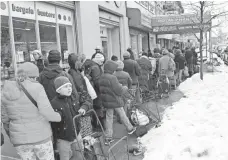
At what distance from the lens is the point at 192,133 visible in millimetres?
5949

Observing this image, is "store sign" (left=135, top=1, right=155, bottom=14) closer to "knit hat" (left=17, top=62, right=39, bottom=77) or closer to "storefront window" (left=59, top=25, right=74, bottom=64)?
"storefront window" (left=59, top=25, right=74, bottom=64)

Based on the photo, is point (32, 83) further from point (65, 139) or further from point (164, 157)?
point (164, 157)

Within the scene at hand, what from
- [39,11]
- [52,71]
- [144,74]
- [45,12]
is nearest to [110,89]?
[52,71]

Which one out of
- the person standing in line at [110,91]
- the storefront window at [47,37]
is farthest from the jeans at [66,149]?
the storefront window at [47,37]

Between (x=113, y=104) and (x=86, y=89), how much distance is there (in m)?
0.77

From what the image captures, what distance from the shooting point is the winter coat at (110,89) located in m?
5.50

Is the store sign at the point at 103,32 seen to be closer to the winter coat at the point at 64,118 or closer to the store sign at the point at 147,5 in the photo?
the store sign at the point at 147,5

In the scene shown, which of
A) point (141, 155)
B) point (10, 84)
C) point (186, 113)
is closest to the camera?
point (10, 84)

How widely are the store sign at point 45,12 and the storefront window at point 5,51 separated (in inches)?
62.1

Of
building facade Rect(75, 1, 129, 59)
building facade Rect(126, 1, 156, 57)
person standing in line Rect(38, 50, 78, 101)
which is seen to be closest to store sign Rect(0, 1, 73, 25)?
building facade Rect(75, 1, 129, 59)

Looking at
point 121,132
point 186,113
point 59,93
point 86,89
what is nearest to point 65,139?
point 59,93

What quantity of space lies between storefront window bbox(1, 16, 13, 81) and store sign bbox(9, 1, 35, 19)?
16.3 inches

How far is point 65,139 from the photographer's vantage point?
390 cm

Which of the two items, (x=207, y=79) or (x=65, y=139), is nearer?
(x=65, y=139)
